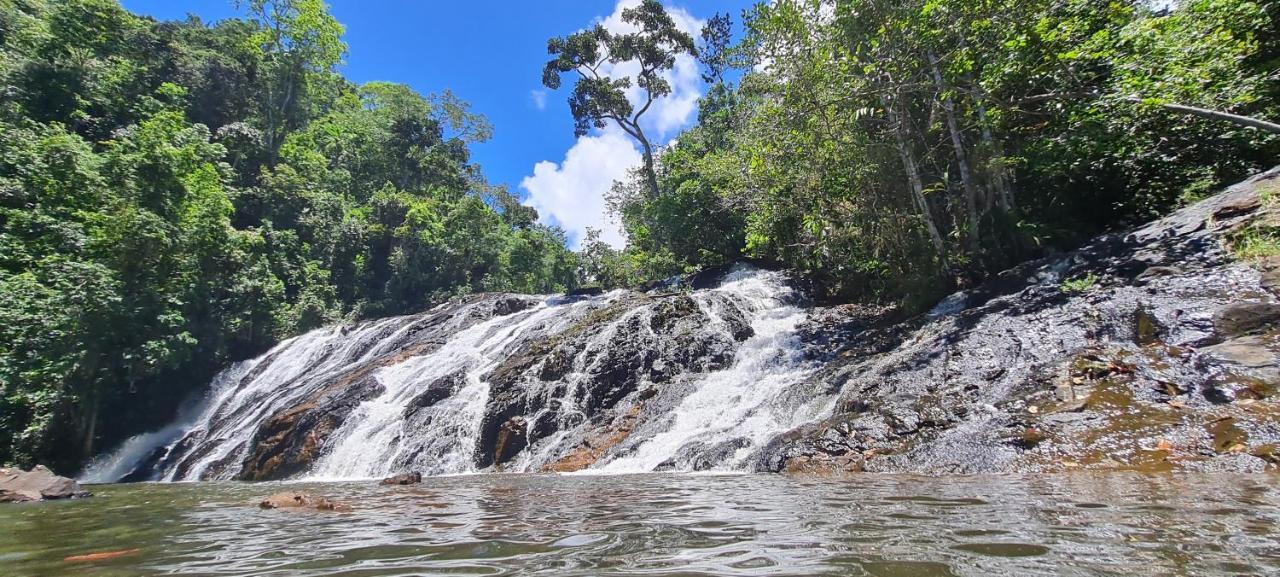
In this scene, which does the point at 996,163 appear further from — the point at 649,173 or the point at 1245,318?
the point at 649,173

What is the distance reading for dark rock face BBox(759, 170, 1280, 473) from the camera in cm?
643

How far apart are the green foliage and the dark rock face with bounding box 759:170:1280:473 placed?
71.0 ft

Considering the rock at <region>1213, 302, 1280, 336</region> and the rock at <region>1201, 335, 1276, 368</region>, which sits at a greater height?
the rock at <region>1213, 302, 1280, 336</region>

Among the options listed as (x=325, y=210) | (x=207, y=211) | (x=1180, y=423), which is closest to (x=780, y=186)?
(x=1180, y=423)

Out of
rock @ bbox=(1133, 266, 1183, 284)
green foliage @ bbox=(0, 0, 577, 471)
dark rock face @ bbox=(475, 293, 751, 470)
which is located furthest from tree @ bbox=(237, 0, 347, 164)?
rock @ bbox=(1133, 266, 1183, 284)

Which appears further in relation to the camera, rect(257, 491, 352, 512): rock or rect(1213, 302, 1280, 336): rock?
rect(1213, 302, 1280, 336): rock

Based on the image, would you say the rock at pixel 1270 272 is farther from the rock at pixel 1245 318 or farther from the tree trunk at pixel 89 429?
the tree trunk at pixel 89 429

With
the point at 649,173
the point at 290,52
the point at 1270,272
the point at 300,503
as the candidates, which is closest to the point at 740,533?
the point at 300,503

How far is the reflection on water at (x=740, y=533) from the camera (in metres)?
2.56

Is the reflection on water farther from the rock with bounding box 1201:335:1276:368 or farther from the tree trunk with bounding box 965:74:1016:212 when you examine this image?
the tree trunk with bounding box 965:74:1016:212

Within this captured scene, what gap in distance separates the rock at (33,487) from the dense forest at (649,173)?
11.0 metres

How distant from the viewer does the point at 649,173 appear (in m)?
34.4

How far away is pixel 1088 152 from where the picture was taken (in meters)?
12.8

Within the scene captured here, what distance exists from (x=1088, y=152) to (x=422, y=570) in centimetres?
1522
